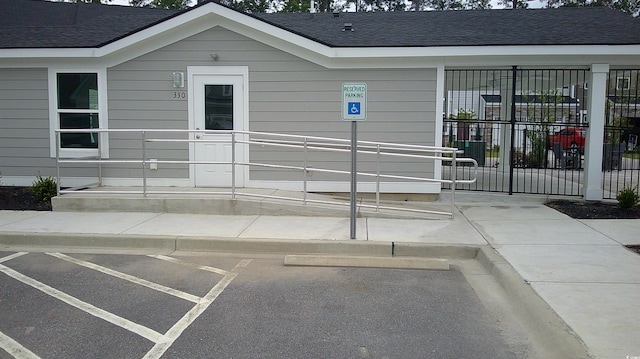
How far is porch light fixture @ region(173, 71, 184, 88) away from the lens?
998 centimetres

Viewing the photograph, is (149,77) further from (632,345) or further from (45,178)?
(632,345)

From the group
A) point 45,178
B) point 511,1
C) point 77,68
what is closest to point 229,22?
point 77,68

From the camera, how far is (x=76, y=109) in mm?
10391

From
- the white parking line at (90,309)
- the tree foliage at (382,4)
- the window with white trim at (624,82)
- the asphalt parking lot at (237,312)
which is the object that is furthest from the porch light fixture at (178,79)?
the tree foliage at (382,4)

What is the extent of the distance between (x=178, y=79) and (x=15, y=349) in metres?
6.93

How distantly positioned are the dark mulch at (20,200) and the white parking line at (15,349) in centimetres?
568

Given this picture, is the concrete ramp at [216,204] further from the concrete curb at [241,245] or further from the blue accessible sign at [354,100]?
the blue accessible sign at [354,100]

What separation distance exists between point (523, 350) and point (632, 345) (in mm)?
758

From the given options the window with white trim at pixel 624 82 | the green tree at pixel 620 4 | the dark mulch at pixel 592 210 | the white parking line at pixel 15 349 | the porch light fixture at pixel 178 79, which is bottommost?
the white parking line at pixel 15 349

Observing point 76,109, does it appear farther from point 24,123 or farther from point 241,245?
point 241,245

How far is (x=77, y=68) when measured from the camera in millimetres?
10227

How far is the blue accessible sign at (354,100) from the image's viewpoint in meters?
6.48

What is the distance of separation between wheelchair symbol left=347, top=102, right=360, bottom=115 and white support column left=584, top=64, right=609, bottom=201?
19.1ft

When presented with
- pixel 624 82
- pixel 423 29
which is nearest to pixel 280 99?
pixel 423 29
